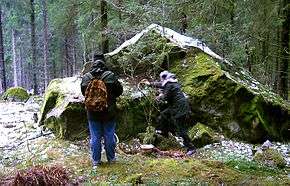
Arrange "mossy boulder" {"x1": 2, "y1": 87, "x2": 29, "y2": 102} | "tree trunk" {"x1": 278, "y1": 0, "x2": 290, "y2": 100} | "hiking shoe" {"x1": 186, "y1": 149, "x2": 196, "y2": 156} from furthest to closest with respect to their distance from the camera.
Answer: "mossy boulder" {"x1": 2, "y1": 87, "x2": 29, "y2": 102}, "tree trunk" {"x1": 278, "y1": 0, "x2": 290, "y2": 100}, "hiking shoe" {"x1": 186, "y1": 149, "x2": 196, "y2": 156}

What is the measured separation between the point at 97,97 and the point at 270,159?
3.79 meters

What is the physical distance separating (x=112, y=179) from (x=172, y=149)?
2.71 m

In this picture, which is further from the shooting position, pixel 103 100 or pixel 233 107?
pixel 233 107

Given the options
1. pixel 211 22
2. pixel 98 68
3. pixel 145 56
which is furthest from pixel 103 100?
pixel 211 22

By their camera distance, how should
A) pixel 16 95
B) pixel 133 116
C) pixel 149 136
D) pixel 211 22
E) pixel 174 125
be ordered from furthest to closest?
pixel 16 95
pixel 211 22
pixel 133 116
pixel 174 125
pixel 149 136

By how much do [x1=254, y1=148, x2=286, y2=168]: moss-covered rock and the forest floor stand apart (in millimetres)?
175

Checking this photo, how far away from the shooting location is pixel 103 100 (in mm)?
8023

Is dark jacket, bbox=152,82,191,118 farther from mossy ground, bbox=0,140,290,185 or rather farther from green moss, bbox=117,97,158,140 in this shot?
mossy ground, bbox=0,140,290,185

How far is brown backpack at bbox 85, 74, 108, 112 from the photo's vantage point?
8008mm

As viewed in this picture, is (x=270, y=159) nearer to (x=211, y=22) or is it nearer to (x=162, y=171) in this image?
(x=162, y=171)

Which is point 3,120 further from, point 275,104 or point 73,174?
point 275,104

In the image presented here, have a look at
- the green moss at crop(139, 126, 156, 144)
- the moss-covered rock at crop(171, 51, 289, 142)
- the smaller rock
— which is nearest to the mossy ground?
the green moss at crop(139, 126, 156, 144)

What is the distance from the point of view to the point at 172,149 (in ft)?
32.4

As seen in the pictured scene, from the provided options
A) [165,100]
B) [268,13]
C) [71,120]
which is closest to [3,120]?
[71,120]
